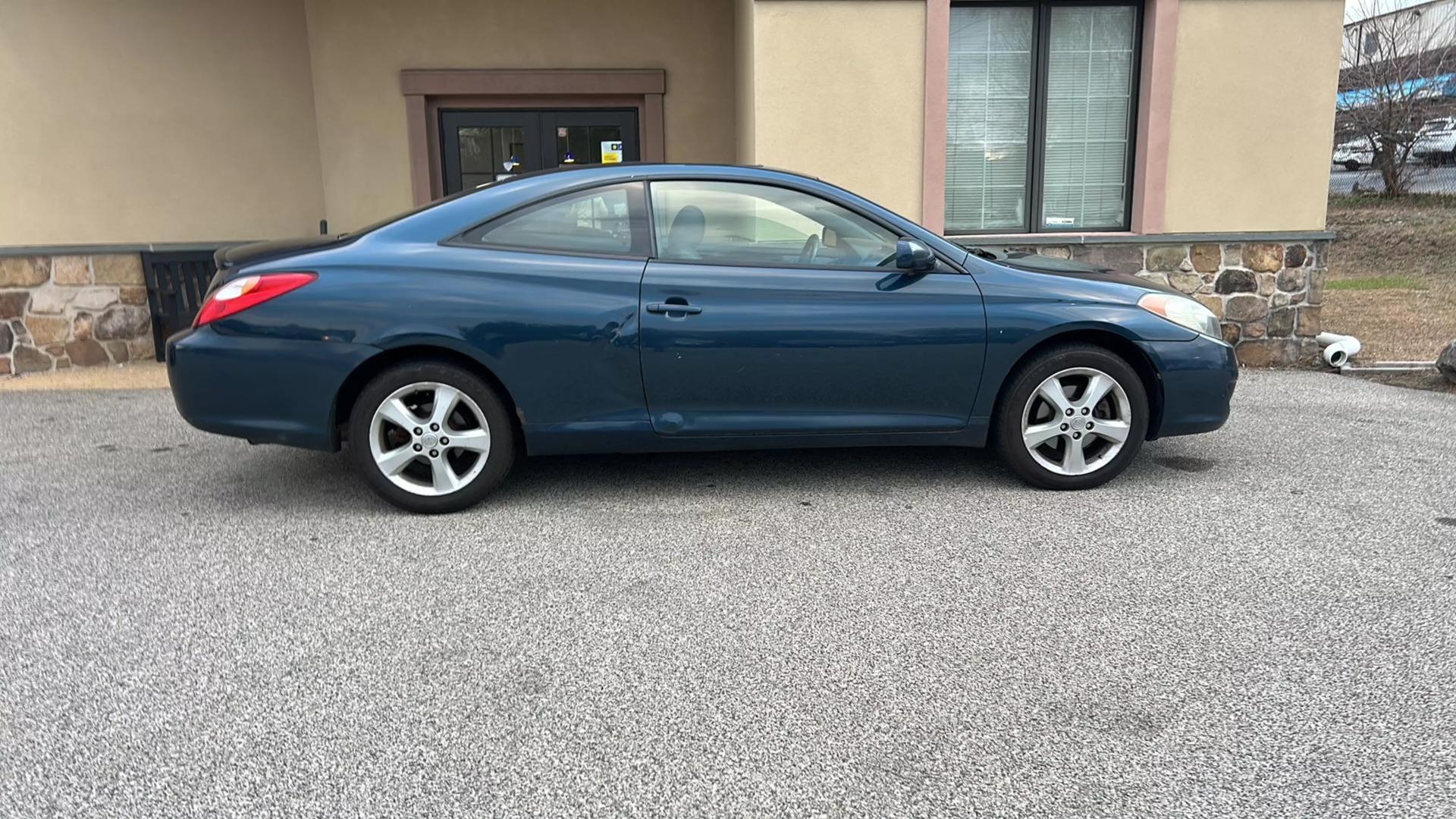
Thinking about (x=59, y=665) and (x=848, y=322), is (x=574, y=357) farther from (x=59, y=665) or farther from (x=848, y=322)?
(x=59, y=665)

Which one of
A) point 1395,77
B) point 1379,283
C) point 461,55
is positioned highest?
point 1395,77

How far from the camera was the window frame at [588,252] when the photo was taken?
4.32m

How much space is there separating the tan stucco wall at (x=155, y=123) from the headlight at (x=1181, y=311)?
7386 mm

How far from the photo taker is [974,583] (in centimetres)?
365

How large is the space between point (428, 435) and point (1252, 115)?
649 centimetres

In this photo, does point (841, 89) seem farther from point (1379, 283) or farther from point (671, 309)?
point (1379, 283)

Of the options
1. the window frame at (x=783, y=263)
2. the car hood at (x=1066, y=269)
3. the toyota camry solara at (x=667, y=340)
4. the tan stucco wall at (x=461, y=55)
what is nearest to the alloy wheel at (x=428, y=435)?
the toyota camry solara at (x=667, y=340)

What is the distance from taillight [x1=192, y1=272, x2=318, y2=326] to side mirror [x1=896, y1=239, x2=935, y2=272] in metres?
2.47

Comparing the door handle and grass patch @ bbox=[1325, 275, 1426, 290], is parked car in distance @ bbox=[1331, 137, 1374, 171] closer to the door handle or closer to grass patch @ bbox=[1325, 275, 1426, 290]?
grass patch @ bbox=[1325, 275, 1426, 290]

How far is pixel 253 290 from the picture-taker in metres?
4.18

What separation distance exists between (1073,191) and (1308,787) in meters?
6.19

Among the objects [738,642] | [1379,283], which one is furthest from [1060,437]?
[1379,283]

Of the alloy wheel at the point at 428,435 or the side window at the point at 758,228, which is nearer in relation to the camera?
the alloy wheel at the point at 428,435

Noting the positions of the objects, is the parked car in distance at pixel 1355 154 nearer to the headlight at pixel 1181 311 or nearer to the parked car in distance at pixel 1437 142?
the parked car in distance at pixel 1437 142
